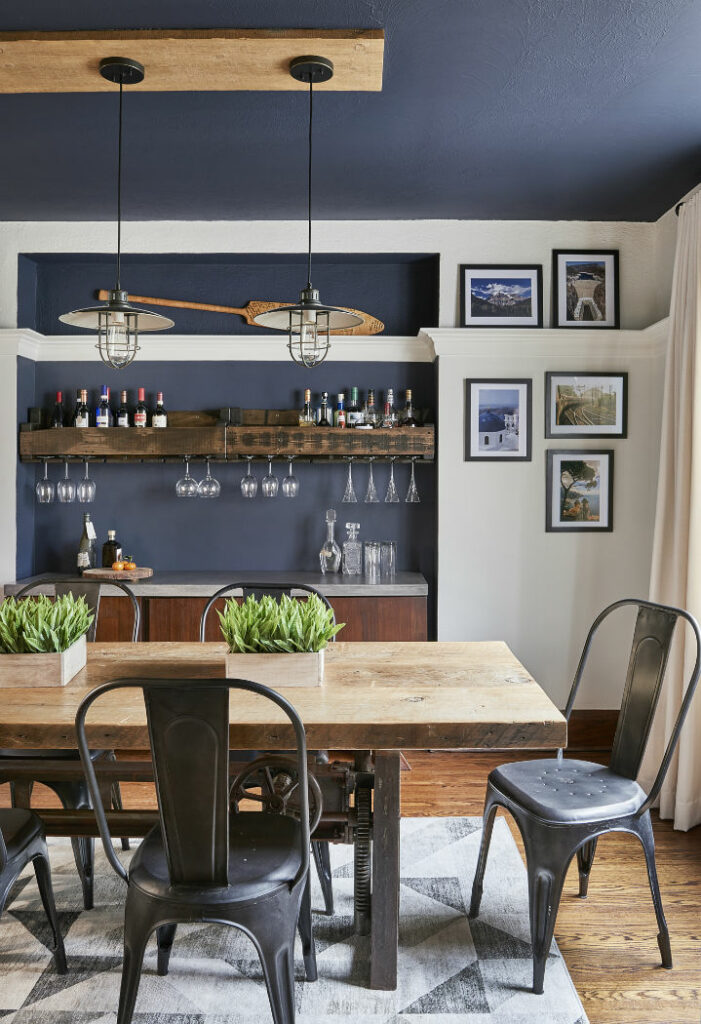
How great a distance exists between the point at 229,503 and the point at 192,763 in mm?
3085

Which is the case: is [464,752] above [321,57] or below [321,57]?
below

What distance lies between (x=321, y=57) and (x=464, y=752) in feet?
10.3

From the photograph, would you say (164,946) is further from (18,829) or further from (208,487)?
(208,487)

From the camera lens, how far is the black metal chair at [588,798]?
7.09ft

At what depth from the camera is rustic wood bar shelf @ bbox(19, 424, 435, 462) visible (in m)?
4.39

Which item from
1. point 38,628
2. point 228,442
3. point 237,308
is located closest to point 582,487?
point 228,442

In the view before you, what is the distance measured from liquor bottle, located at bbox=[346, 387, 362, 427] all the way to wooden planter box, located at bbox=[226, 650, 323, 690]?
94.0 inches

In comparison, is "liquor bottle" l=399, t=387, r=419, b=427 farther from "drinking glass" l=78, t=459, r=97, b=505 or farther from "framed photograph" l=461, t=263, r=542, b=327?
"drinking glass" l=78, t=459, r=97, b=505

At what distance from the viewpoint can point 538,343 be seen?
436 centimetres

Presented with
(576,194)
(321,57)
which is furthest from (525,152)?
(321,57)

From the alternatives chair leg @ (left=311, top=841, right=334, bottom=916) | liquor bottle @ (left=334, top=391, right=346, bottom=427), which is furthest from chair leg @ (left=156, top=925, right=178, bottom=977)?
liquor bottle @ (left=334, top=391, right=346, bottom=427)

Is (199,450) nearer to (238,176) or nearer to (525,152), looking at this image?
(238,176)

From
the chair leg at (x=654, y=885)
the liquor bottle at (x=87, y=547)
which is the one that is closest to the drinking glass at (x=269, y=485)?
the liquor bottle at (x=87, y=547)

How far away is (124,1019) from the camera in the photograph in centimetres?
178
